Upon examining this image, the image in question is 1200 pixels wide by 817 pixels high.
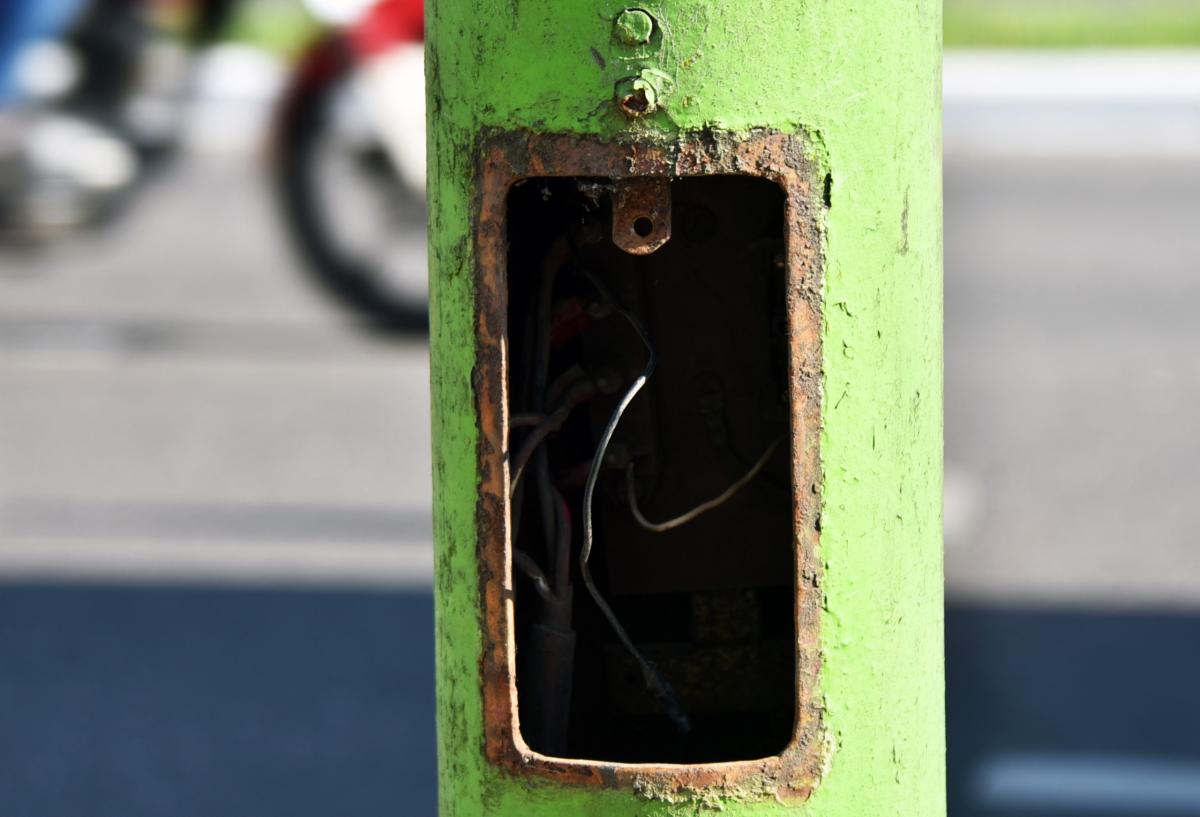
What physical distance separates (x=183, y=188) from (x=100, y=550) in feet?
15.9

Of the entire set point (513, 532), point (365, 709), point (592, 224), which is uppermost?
point (592, 224)

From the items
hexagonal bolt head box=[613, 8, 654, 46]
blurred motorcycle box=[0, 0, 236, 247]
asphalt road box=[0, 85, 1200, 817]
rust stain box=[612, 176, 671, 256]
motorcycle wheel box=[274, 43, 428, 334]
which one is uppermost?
blurred motorcycle box=[0, 0, 236, 247]

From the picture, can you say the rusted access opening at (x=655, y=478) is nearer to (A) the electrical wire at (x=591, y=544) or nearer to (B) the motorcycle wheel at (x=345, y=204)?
(A) the electrical wire at (x=591, y=544)

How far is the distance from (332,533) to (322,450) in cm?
72

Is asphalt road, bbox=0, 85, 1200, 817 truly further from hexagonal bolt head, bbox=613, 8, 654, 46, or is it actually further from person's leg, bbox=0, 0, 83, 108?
hexagonal bolt head, bbox=613, 8, 654, 46

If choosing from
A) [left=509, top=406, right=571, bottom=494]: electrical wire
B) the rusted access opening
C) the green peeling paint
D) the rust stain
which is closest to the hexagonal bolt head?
the green peeling paint

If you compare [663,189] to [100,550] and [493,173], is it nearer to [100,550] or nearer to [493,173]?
[493,173]

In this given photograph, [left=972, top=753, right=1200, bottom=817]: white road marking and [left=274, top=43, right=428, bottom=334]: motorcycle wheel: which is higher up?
[left=274, top=43, right=428, bottom=334]: motorcycle wheel

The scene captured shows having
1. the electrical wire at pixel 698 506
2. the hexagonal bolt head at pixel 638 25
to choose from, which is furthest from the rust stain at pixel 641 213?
the electrical wire at pixel 698 506

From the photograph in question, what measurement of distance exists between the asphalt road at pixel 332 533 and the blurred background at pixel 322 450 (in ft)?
0.03

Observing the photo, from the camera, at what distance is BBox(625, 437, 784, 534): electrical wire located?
1.67 m

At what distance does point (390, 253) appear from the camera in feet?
19.7

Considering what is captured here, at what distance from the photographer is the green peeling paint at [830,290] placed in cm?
145

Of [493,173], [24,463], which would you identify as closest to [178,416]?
[24,463]
